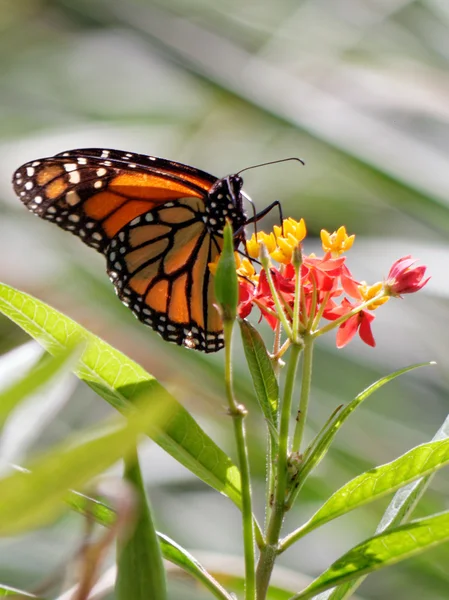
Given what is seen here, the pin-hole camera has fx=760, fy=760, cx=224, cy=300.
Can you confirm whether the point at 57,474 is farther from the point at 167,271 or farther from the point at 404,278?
the point at 167,271

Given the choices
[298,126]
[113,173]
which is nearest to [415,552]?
[113,173]

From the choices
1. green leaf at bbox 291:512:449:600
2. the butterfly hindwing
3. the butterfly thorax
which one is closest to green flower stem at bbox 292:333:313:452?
green leaf at bbox 291:512:449:600

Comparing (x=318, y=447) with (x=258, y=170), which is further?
(x=258, y=170)

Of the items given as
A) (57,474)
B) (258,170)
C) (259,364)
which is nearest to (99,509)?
(259,364)

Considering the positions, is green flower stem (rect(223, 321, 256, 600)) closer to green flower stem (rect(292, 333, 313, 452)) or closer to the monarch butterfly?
green flower stem (rect(292, 333, 313, 452))

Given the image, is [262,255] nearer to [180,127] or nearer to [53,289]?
[53,289]

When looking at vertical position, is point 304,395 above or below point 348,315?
below
